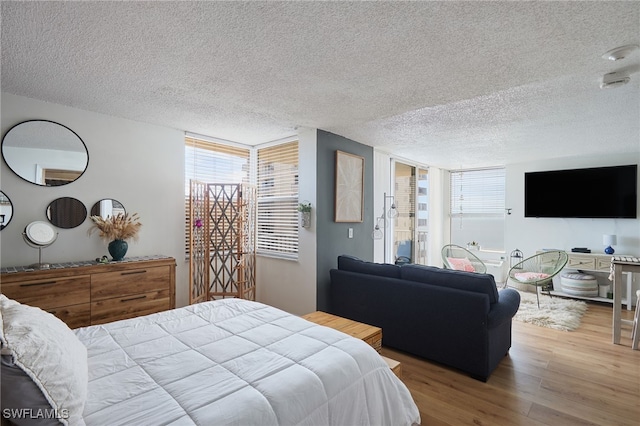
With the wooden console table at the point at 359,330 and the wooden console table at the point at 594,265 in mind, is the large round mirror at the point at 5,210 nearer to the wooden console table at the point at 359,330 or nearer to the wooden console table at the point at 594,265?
the wooden console table at the point at 359,330

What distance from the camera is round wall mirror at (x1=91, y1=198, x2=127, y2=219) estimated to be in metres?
3.06

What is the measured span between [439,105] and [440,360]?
91.7 inches

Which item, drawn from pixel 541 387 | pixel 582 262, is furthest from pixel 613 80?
pixel 582 262

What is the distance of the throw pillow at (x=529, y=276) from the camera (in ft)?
14.5

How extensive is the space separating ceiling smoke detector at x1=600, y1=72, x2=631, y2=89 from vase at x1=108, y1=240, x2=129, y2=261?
4.26 meters

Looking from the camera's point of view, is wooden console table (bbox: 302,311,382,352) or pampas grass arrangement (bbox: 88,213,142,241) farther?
pampas grass arrangement (bbox: 88,213,142,241)

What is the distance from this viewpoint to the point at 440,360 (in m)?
2.70

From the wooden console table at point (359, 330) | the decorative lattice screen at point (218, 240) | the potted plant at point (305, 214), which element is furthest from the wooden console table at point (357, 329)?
the decorative lattice screen at point (218, 240)

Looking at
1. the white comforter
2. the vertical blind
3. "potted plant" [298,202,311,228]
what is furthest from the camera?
the vertical blind

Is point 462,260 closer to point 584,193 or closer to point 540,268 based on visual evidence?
point 540,268

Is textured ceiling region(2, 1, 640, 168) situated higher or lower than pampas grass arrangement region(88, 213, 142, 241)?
higher

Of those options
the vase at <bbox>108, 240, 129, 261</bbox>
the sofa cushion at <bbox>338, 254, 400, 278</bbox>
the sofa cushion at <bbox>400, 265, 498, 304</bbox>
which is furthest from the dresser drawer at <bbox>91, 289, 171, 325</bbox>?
the sofa cushion at <bbox>400, 265, 498, 304</bbox>

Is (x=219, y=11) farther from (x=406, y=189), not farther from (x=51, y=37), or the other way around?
(x=406, y=189)

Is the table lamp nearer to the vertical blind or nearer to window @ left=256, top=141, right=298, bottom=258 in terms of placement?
the vertical blind
